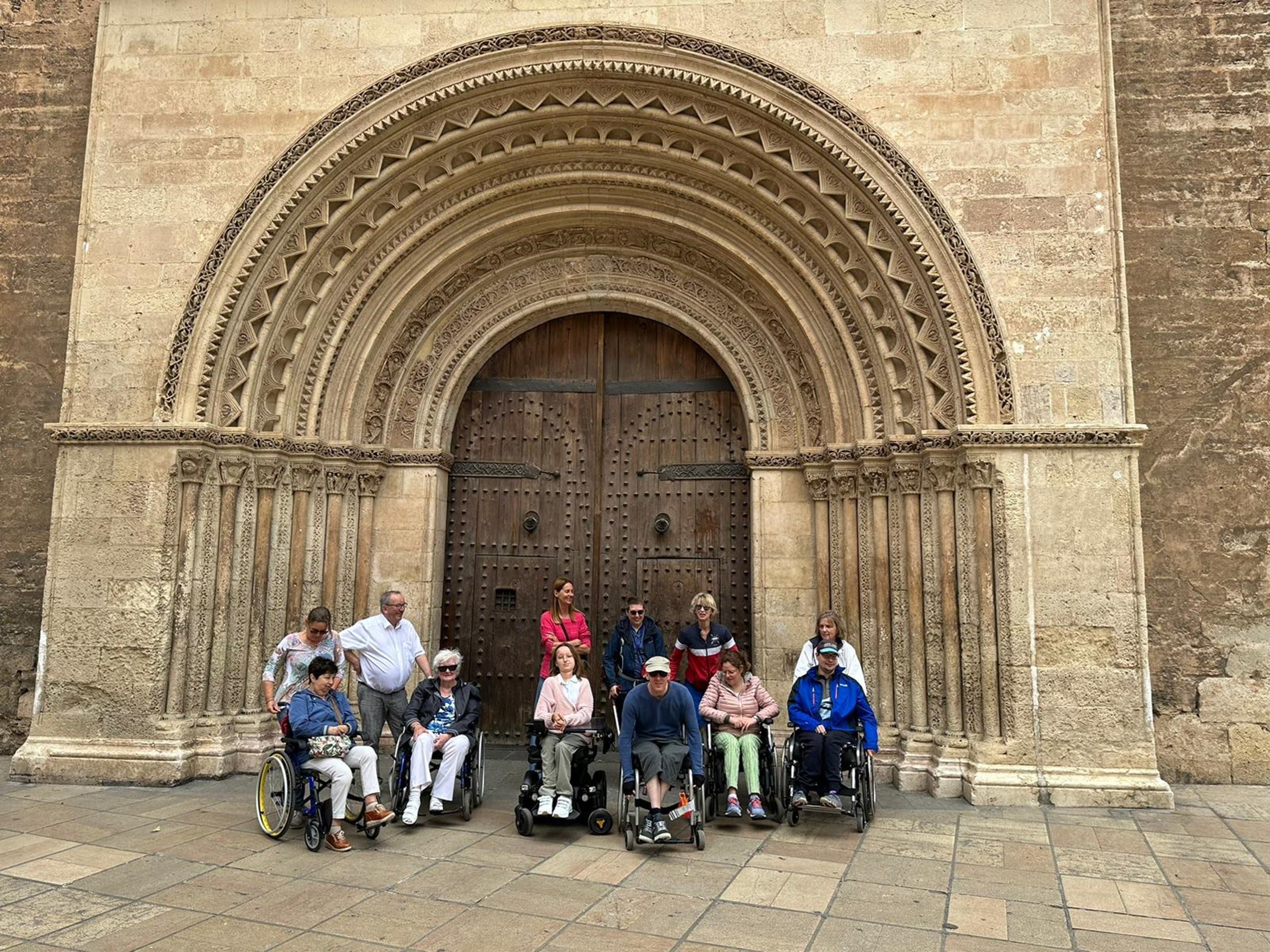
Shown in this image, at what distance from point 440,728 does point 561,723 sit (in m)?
0.77

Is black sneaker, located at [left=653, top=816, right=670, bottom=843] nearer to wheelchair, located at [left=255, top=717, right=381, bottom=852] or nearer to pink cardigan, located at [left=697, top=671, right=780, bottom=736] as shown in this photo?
pink cardigan, located at [left=697, top=671, right=780, bottom=736]

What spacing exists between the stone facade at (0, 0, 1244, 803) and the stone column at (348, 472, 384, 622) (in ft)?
0.11

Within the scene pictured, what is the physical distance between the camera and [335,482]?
22.9 feet

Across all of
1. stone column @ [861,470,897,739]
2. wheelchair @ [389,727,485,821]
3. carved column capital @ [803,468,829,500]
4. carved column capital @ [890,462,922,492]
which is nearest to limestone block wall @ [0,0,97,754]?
wheelchair @ [389,727,485,821]

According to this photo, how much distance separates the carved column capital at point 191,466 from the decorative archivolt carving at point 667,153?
0.33m

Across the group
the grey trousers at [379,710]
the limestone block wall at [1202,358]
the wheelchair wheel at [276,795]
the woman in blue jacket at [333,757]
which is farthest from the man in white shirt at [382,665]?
the limestone block wall at [1202,358]

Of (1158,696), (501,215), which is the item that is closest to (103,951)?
(501,215)

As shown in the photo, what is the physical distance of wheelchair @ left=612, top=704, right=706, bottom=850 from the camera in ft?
14.9

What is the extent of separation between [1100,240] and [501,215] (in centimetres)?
465

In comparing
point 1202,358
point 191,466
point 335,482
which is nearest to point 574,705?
point 335,482

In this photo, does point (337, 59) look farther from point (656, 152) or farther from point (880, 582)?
point (880, 582)

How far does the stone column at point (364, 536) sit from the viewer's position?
23.1 ft

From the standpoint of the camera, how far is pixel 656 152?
6848 millimetres

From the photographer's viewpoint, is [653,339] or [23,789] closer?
[23,789]
